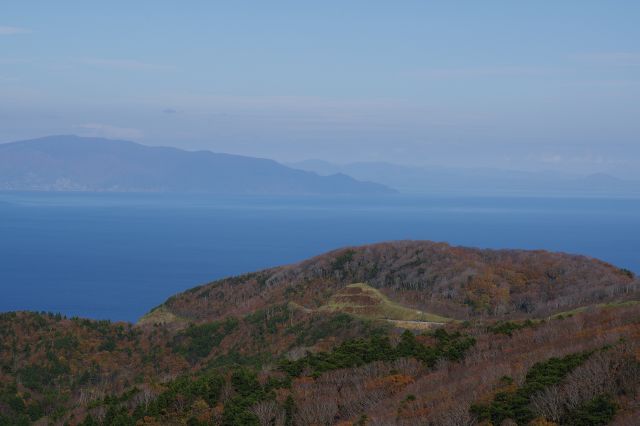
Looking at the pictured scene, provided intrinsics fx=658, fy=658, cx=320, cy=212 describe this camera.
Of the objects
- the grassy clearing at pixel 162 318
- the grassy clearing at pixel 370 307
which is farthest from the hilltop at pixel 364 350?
the grassy clearing at pixel 162 318

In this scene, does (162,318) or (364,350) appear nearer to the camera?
(364,350)

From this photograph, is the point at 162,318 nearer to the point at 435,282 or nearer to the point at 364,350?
the point at 435,282

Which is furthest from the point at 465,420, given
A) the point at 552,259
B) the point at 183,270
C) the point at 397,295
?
the point at 183,270

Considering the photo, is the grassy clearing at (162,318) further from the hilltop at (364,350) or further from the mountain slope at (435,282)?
the mountain slope at (435,282)

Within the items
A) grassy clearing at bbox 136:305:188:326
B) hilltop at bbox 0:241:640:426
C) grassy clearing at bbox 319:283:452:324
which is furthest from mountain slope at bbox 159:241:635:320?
grassy clearing at bbox 319:283:452:324

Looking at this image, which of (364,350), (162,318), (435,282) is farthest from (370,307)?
(162,318)

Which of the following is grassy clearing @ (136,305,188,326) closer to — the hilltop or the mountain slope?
the hilltop
